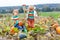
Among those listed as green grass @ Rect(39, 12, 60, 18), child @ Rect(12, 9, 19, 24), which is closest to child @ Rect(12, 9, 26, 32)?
child @ Rect(12, 9, 19, 24)

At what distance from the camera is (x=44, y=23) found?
172 centimetres

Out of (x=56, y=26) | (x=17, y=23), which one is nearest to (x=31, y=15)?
(x=17, y=23)

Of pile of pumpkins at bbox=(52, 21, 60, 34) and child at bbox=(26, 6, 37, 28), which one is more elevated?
→ child at bbox=(26, 6, 37, 28)

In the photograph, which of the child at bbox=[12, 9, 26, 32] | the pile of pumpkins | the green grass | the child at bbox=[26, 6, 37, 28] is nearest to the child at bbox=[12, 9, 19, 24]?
the child at bbox=[12, 9, 26, 32]

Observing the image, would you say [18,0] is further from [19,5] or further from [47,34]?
[47,34]

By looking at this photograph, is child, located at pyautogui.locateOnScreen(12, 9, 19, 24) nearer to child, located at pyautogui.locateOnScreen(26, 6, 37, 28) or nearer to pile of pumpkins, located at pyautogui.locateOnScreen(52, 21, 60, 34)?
child, located at pyautogui.locateOnScreen(26, 6, 37, 28)

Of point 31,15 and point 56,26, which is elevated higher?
point 31,15

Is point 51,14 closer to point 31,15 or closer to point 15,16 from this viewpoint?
point 31,15

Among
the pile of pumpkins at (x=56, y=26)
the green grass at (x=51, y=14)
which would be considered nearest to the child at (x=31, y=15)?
the green grass at (x=51, y=14)

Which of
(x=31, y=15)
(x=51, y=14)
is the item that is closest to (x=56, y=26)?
(x=51, y=14)

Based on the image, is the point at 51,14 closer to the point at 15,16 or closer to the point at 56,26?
the point at 56,26

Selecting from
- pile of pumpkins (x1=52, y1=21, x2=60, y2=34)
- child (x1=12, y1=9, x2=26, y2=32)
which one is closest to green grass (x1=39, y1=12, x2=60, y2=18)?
pile of pumpkins (x1=52, y1=21, x2=60, y2=34)

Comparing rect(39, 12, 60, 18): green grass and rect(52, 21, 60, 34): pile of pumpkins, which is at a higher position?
rect(39, 12, 60, 18): green grass

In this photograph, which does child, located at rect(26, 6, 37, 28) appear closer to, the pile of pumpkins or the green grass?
the green grass
